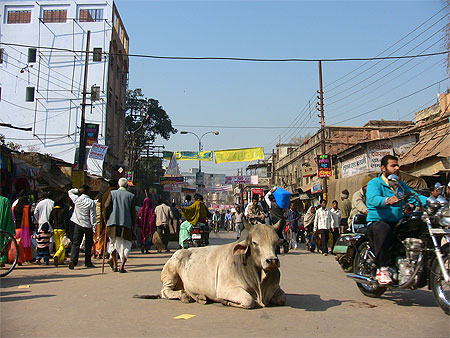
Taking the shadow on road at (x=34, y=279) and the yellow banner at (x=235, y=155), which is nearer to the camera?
the shadow on road at (x=34, y=279)

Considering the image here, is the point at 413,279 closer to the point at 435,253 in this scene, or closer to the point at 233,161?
the point at 435,253

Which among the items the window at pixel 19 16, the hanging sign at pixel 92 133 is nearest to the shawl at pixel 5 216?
the hanging sign at pixel 92 133

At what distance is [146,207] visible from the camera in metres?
15.4

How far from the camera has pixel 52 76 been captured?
37844 millimetres

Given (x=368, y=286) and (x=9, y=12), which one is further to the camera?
(x=9, y=12)

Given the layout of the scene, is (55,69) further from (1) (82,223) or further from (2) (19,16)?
(1) (82,223)

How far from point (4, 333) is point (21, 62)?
38.8m

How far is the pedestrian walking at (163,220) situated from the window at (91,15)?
29.0m

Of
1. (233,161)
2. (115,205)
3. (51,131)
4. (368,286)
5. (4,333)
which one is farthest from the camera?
(51,131)

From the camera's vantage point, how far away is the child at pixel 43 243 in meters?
10.5

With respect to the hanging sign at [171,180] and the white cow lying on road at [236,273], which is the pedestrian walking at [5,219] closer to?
the white cow lying on road at [236,273]

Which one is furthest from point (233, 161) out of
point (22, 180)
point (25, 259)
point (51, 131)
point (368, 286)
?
point (368, 286)

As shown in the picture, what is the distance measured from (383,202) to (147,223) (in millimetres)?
11006

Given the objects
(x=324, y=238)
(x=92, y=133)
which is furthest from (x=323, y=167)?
(x=92, y=133)
